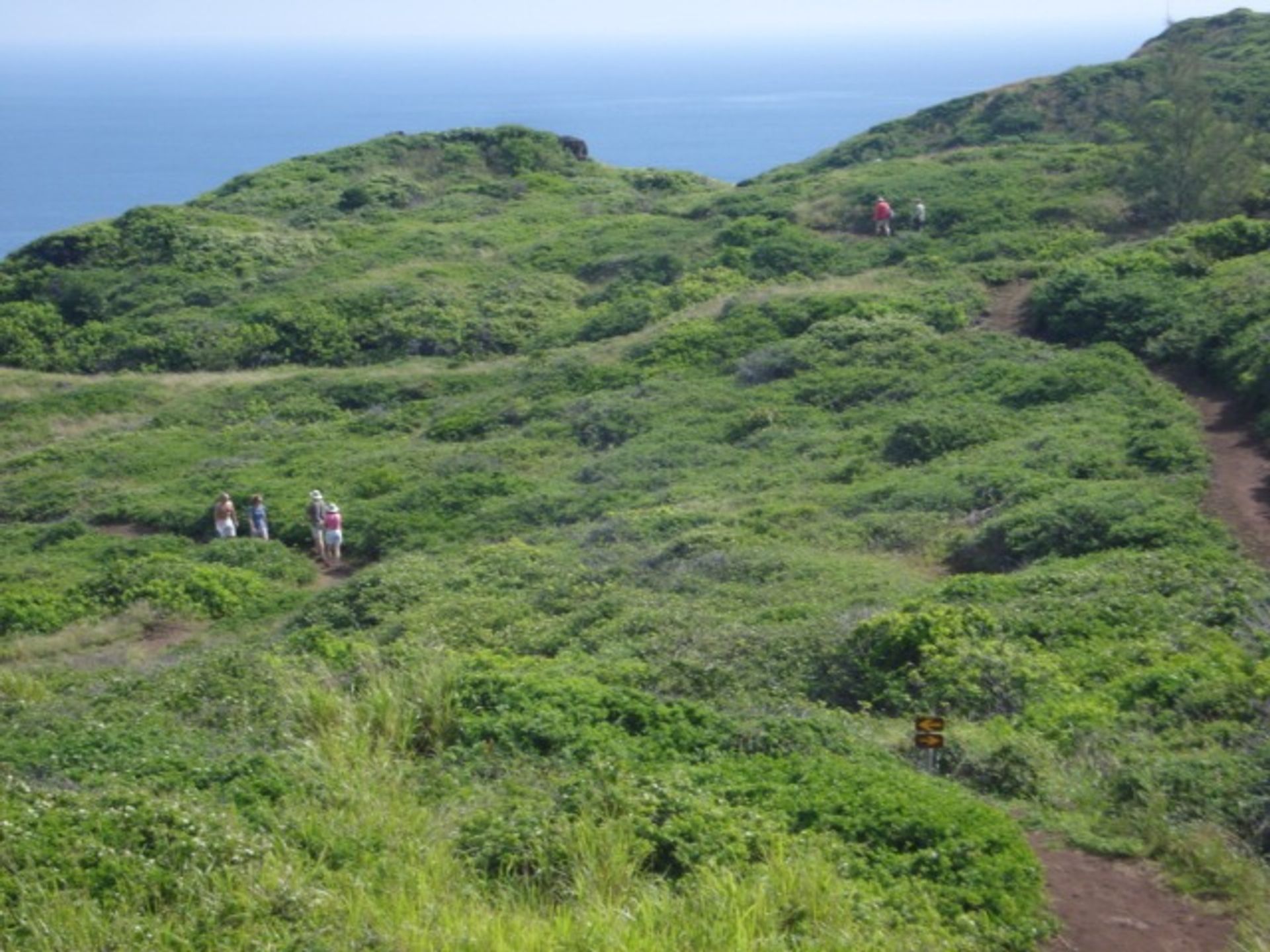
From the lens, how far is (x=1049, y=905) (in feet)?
24.6

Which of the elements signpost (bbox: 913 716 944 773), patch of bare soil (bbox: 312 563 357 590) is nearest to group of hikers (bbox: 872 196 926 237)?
patch of bare soil (bbox: 312 563 357 590)

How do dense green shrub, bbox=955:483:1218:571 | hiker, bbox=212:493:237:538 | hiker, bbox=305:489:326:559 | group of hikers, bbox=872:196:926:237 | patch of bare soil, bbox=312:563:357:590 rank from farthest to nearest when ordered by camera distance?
group of hikers, bbox=872:196:926:237 < hiker, bbox=212:493:237:538 < hiker, bbox=305:489:326:559 < patch of bare soil, bbox=312:563:357:590 < dense green shrub, bbox=955:483:1218:571

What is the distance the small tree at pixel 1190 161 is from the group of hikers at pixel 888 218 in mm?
4932

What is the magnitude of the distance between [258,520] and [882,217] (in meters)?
20.1

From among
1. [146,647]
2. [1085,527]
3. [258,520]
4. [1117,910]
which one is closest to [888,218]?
[258,520]

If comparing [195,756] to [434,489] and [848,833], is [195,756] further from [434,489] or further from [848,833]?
[434,489]

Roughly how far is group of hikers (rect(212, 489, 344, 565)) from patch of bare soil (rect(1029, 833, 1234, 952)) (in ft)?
47.8

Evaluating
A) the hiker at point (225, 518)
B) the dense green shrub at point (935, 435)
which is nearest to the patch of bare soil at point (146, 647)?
the hiker at point (225, 518)

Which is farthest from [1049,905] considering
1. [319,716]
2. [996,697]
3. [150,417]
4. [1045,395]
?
[150,417]

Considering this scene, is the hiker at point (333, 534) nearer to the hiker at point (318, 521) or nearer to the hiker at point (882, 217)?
the hiker at point (318, 521)

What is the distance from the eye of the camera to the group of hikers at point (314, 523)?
21172mm

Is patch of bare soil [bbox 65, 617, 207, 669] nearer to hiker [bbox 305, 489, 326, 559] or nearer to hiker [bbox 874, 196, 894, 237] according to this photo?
hiker [bbox 305, 489, 326, 559]

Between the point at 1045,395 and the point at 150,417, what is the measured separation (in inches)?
740

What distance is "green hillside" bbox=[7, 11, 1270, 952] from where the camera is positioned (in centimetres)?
736
